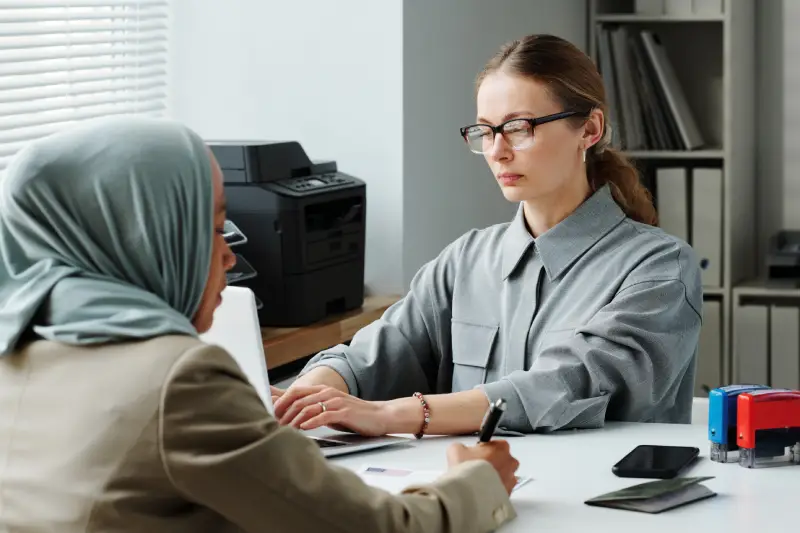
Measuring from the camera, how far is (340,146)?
3.28 metres

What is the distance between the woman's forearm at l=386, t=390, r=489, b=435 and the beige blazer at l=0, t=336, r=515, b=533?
0.70 m

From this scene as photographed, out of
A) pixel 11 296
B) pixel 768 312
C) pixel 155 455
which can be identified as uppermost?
pixel 11 296

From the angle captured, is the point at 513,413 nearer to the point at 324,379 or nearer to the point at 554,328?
the point at 554,328

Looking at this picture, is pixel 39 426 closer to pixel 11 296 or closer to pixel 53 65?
pixel 11 296

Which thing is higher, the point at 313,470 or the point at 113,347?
the point at 113,347

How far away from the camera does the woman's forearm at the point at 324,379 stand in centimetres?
209

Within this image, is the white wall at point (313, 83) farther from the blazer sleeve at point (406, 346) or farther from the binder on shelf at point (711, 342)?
the binder on shelf at point (711, 342)

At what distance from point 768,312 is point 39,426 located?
3.33 m

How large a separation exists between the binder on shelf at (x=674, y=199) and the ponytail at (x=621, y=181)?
1.89 m

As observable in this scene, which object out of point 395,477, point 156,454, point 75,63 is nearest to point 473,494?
point 395,477

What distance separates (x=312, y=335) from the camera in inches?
116

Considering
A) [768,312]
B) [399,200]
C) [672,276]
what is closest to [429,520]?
[672,276]

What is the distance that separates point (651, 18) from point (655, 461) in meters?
2.75

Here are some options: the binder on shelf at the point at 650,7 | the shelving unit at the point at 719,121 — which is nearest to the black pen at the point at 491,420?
the shelving unit at the point at 719,121
